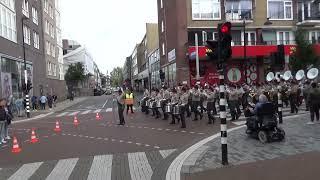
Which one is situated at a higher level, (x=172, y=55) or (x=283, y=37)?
(x=283, y=37)

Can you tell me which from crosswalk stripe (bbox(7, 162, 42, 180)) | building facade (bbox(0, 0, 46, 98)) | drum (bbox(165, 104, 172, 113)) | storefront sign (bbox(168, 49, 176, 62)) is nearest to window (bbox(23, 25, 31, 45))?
building facade (bbox(0, 0, 46, 98))

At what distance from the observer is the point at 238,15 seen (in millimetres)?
48344

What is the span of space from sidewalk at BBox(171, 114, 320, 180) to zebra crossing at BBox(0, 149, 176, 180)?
35.7 inches

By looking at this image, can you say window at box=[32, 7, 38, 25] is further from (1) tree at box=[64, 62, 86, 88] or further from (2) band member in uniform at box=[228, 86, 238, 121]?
(2) band member in uniform at box=[228, 86, 238, 121]

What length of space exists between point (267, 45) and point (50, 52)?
30.4 m

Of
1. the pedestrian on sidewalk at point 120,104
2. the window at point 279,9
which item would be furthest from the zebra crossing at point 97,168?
the window at point 279,9

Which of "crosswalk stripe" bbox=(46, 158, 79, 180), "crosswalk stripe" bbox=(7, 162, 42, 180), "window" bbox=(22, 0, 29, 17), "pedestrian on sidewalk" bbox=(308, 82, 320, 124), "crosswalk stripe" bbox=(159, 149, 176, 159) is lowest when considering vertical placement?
"crosswalk stripe" bbox=(7, 162, 42, 180)

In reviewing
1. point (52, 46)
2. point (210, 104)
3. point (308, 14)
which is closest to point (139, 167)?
point (210, 104)

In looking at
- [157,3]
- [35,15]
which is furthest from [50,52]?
[157,3]

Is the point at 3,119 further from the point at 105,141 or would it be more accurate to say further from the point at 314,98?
the point at 314,98

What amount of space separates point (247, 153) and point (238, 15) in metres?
37.8

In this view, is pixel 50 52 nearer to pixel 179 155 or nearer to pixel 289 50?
pixel 289 50

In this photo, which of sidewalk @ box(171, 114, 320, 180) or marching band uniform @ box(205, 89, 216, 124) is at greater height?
marching band uniform @ box(205, 89, 216, 124)

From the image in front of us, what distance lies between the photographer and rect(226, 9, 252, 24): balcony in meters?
47.9
